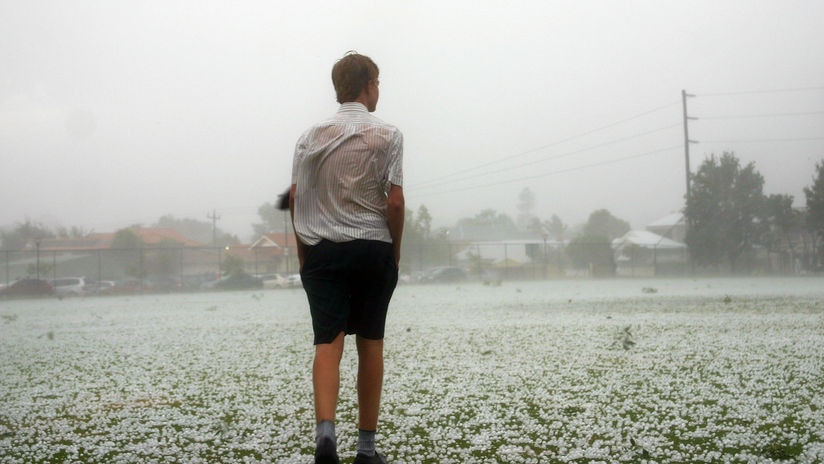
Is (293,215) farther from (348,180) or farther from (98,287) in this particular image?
(98,287)

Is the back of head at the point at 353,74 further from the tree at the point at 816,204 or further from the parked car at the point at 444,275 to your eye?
the parked car at the point at 444,275

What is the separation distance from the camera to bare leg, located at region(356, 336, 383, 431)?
2109mm

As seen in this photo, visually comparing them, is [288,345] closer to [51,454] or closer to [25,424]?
[25,424]

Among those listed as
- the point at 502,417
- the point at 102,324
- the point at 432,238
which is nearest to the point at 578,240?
the point at 432,238

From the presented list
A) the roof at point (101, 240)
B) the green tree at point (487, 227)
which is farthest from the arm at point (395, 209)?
the green tree at point (487, 227)

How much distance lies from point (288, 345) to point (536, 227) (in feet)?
203

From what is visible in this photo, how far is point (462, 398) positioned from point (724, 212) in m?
25.0

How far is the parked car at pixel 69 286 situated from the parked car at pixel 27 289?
335 millimetres

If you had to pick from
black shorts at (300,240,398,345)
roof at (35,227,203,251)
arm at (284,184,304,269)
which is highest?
roof at (35,227,203,251)

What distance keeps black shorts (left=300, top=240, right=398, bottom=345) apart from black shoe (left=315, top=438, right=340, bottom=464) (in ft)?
0.91

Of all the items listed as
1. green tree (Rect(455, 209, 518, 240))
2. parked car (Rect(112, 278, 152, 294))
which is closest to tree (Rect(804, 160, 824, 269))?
parked car (Rect(112, 278, 152, 294))

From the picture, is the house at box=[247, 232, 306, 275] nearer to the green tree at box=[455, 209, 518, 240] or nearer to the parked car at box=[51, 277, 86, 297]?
the parked car at box=[51, 277, 86, 297]

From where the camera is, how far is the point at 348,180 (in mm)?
2043

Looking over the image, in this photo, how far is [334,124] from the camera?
2.10 metres
